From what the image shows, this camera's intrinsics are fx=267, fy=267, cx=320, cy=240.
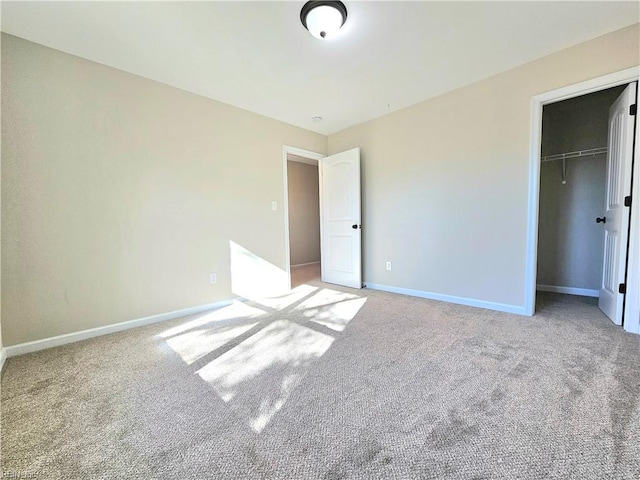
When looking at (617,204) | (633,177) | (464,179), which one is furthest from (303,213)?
(633,177)

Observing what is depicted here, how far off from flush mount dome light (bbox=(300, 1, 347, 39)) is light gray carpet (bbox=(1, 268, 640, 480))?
2377 mm

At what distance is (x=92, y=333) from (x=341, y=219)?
10.7 ft

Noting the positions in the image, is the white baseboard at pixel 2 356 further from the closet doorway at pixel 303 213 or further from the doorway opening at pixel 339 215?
the closet doorway at pixel 303 213

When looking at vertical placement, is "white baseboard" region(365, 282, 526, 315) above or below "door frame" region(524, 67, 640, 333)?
below

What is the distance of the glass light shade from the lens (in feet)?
5.94

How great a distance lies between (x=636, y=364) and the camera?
177 cm

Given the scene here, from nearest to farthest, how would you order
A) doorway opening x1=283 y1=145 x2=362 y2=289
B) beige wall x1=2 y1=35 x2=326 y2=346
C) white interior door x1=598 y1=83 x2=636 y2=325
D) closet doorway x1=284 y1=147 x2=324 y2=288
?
beige wall x1=2 y1=35 x2=326 y2=346
white interior door x1=598 y1=83 x2=636 y2=325
doorway opening x1=283 y1=145 x2=362 y2=289
closet doorway x1=284 y1=147 x2=324 y2=288

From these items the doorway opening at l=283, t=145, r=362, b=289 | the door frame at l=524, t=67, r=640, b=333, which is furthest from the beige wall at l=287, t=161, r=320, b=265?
the door frame at l=524, t=67, r=640, b=333

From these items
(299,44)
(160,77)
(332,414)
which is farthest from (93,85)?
(332,414)

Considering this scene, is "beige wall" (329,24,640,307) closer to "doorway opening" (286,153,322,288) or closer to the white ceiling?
the white ceiling

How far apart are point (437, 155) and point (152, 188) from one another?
10.7ft

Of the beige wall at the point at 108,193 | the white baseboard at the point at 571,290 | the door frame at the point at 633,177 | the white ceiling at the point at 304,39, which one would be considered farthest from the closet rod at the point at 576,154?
the beige wall at the point at 108,193

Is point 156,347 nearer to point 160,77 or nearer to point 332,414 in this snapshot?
point 332,414

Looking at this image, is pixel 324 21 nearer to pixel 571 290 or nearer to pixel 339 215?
pixel 339 215
